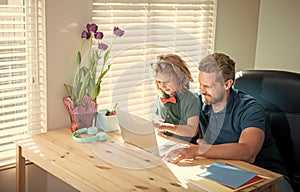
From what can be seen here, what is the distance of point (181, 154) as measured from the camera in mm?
2176

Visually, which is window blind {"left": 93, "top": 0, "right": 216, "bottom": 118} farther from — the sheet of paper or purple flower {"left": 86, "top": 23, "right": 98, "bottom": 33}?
the sheet of paper

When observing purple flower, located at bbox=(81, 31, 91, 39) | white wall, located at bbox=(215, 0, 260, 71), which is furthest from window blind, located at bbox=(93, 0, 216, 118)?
purple flower, located at bbox=(81, 31, 91, 39)

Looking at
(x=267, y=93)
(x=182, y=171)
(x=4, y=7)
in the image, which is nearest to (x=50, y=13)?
(x=4, y=7)

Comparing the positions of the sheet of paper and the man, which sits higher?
the man

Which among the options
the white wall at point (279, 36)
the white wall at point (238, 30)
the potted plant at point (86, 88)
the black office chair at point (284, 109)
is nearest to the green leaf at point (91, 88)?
the potted plant at point (86, 88)

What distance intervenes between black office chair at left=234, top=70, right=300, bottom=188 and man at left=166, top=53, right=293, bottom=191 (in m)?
0.18

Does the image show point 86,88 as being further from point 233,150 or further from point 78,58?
point 233,150

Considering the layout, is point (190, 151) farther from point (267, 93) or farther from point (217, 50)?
point (217, 50)

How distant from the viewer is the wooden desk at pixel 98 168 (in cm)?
190

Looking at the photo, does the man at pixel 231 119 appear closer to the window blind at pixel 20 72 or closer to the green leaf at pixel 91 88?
the green leaf at pixel 91 88

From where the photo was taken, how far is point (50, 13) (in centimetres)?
248

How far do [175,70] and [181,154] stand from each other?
24.8 inches

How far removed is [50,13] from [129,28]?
Result: 64 cm

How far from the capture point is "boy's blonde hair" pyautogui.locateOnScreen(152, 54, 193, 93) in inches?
104
